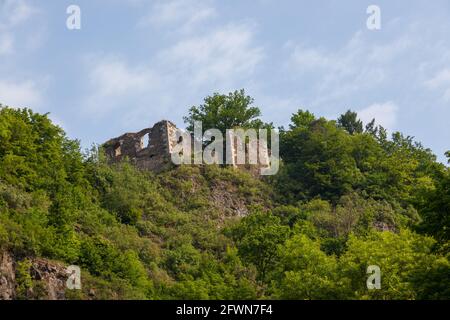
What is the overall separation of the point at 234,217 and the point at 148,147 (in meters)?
7.85

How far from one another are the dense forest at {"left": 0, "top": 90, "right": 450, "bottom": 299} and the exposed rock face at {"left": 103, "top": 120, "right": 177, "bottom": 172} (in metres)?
1.62

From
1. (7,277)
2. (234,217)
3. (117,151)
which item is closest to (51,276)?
(7,277)

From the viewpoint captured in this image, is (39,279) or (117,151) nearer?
(39,279)

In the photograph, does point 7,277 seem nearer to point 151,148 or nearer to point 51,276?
point 51,276

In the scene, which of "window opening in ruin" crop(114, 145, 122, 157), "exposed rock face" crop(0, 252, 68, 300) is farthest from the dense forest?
"window opening in ruin" crop(114, 145, 122, 157)

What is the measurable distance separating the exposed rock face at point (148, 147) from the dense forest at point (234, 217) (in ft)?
5.30

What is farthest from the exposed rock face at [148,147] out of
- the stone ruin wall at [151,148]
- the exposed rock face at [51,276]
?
the exposed rock face at [51,276]

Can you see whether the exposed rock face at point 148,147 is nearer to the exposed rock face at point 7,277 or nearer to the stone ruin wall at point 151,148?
the stone ruin wall at point 151,148

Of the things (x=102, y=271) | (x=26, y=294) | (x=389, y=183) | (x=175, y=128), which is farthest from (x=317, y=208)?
(x=26, y=294)

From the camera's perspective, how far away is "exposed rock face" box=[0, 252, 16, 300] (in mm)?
38281

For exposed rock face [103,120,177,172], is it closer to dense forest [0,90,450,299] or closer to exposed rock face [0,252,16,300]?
dense forest [0,90,450,299]

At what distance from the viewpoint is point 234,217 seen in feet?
183
